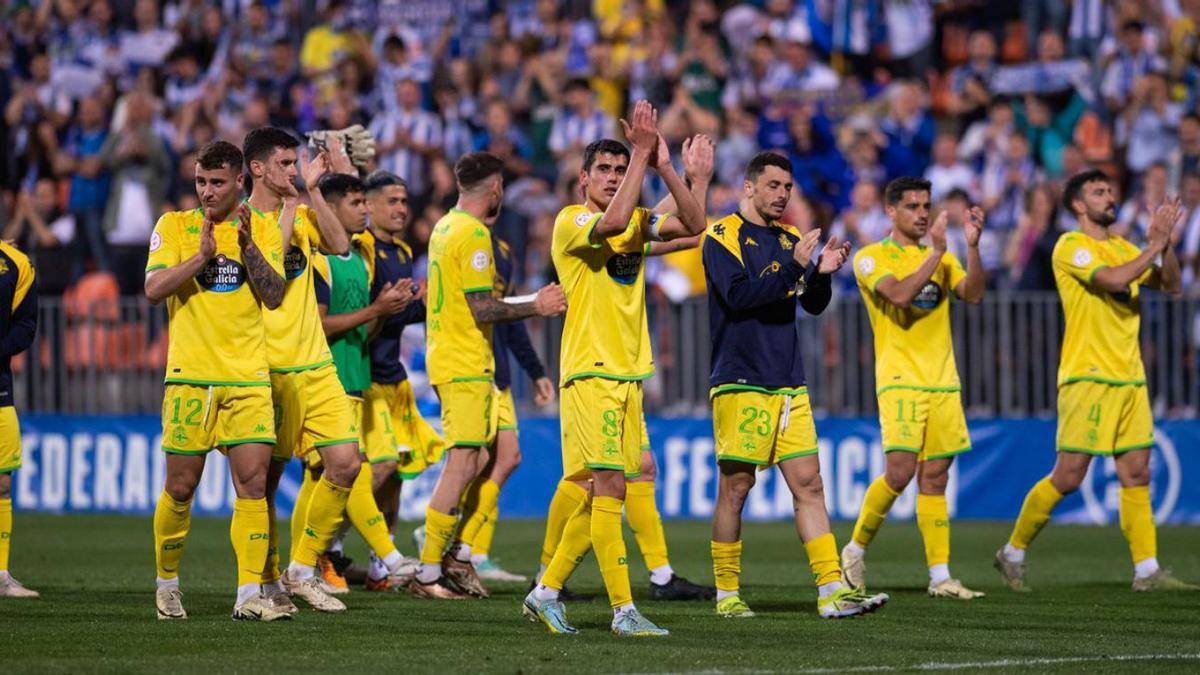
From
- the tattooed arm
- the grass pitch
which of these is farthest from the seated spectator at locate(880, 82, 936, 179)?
the tattooed arm

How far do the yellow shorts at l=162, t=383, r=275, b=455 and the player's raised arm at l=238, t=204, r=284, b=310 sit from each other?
1.64 feet

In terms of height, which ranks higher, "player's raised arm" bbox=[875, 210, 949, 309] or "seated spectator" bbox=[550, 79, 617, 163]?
"seated spectator" bbox=[550, 79, 617, 163]

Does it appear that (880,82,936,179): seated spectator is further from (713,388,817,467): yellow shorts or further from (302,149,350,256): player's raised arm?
(713,388,817,467): yellow shorts

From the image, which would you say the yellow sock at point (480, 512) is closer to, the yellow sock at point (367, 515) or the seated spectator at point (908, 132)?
the yellow sock at point (367, 515)

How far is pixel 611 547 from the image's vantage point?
9.50m

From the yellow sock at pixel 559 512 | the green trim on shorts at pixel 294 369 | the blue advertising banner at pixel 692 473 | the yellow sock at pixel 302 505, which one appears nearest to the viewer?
the green trim on shorts at pixel 294 369

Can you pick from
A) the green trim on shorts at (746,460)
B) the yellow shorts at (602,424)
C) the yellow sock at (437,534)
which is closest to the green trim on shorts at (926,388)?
the green trim on shorts at (746,460)

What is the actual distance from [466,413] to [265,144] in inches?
101

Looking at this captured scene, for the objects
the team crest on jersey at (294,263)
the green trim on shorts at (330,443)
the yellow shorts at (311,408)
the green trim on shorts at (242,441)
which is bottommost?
the green trim on shorts at (330,443)

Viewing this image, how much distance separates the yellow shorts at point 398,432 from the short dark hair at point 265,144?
276cm

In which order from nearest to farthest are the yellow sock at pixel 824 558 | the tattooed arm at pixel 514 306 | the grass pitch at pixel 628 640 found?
the grass pitch at pixel 628 640 → the tattooed arm at pixel 514 306 → the yellow sock at pixel 824 558

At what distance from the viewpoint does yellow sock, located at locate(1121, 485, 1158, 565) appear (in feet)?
40.6

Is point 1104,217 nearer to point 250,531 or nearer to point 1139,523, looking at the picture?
point 1139,523

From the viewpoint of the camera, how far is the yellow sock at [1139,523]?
12.4m
